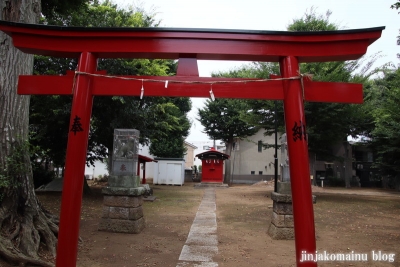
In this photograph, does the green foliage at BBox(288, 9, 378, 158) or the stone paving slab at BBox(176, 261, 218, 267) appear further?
the green foliage at BBox(288, 9, 378, 158)

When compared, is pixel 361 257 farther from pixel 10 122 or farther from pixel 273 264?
pixel 10 122

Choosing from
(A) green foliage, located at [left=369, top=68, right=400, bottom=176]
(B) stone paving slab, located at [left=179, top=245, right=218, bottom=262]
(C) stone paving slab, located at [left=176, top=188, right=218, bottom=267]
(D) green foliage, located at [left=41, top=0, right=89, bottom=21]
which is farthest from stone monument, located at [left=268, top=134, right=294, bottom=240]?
(A) green foliage, located at [left=369, top=68, right=400, bottom=176]

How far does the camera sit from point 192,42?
4.24m

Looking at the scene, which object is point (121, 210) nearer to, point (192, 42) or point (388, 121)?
point (192, 42)

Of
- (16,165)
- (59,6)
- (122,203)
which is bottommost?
(122,203)

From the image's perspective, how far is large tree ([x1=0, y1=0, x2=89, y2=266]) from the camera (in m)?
5.67

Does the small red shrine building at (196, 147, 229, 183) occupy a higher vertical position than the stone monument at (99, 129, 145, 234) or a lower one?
higher

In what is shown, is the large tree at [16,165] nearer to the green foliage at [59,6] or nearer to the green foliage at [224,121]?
the green foliage at [59,6]

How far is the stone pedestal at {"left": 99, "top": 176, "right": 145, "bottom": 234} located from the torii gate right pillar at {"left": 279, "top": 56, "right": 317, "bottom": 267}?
554 centimetres

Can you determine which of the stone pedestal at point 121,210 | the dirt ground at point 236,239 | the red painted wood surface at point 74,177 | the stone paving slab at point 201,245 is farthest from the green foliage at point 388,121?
the red painted wood surface at point 74,177

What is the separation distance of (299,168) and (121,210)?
19.7 ft

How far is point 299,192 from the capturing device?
3.91 m

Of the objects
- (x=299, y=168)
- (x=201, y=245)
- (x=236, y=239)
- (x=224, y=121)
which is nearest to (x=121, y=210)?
(x=201, y=245)

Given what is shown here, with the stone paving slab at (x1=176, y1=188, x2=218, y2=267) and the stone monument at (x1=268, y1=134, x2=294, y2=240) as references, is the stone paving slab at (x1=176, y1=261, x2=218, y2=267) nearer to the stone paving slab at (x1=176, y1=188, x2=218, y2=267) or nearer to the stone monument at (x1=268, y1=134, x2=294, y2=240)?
the stone paving slab at (x1=176, y1=188, x2=218, y2=267)
